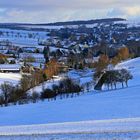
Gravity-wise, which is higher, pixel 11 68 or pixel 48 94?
pixel 48 94

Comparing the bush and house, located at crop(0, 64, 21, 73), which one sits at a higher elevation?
the bush

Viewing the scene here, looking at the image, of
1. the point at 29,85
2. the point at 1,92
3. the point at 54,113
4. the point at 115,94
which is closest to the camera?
A: the point at 54,113

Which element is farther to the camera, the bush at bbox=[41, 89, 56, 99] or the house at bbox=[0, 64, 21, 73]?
the house at bbox=[0, 64, 21, 73]

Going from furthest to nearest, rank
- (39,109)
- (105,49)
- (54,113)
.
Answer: (105,49)
(39,109)
(54,113)

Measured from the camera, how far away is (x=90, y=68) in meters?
137

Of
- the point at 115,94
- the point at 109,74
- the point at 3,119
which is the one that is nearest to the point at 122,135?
the point at 3,119

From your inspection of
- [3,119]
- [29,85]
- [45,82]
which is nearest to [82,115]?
[3,119]

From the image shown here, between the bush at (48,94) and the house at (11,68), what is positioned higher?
the bush at (48,94)

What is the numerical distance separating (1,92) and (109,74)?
19485 millimetres

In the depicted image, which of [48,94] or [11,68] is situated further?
[11,68]

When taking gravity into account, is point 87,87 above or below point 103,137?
below

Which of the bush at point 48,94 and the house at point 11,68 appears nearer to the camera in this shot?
the bush at point 48,94

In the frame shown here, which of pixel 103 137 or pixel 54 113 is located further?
pixel 54 113

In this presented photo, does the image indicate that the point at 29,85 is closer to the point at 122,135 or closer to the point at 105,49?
the point at 122,135
